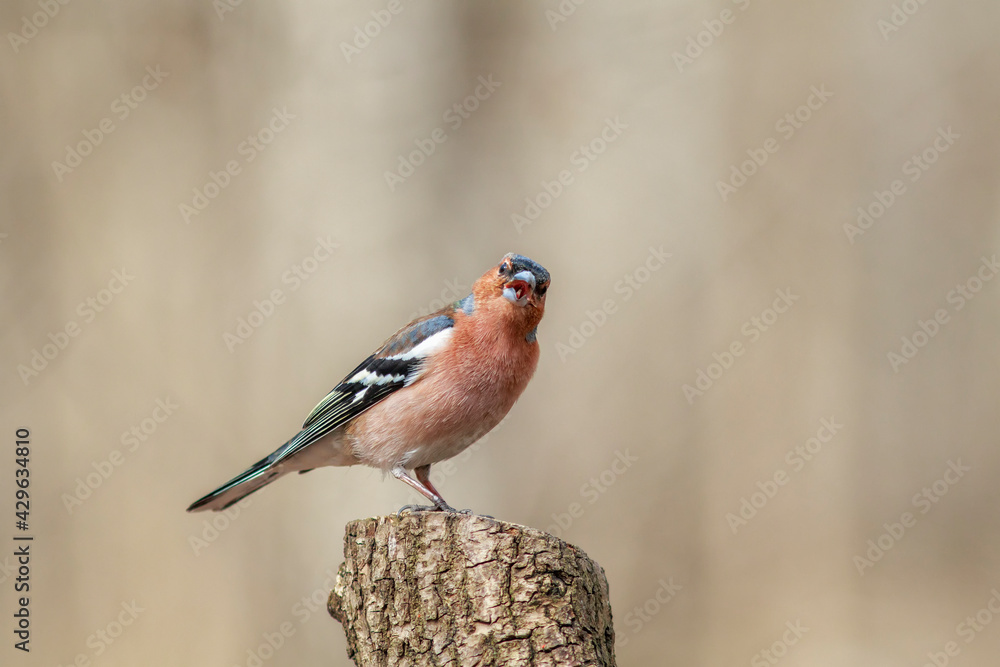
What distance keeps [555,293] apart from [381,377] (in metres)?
4.95

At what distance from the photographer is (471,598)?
149 inches

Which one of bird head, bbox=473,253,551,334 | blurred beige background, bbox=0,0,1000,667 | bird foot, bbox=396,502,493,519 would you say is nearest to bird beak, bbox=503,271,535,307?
bird head, bbox=473,253,551,334

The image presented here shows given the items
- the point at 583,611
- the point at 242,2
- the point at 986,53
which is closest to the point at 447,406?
the point at 583,611

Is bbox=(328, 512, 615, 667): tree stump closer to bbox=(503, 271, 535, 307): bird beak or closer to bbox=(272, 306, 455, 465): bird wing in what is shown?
bbox=(272, 306, 455, 465): bird wing

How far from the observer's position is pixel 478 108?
1018cm

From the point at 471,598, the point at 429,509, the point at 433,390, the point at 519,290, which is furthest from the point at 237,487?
the point at 471,598

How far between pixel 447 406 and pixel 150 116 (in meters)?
6.79

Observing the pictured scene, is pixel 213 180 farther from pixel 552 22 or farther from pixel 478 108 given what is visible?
pixel 552 22

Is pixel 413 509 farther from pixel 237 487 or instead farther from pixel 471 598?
pixel 237 487

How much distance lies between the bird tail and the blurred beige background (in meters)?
2.62

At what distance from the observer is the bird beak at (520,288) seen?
536 centimetres

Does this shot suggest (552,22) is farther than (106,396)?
Yes

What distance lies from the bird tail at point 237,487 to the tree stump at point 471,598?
1.96 metres

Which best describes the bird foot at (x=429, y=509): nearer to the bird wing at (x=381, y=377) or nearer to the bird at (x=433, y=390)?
the bird at (x=433, y=390)
